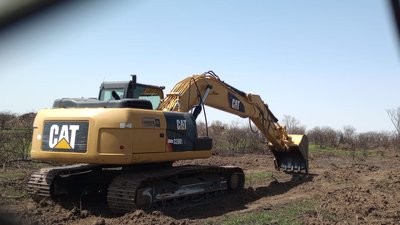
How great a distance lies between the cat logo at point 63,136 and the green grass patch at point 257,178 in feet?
18.7

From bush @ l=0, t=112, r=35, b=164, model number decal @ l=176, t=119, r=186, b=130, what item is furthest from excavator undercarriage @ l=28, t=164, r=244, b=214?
bush @ l=0, t=112, r=35, b=164

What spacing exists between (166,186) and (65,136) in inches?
79.6

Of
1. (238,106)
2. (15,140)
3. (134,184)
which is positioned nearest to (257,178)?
(238,106)

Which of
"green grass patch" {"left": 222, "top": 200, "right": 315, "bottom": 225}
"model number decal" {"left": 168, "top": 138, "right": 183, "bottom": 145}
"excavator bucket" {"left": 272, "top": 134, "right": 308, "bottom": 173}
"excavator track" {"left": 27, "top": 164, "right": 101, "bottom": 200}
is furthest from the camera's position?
"excavator bucket" {"left": 272, "top": 134, "right": 308, "bottom": 173}

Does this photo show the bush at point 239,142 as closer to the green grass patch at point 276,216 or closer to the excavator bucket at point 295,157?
the excavator bucket at point 295,157

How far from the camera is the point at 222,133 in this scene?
1041 inches

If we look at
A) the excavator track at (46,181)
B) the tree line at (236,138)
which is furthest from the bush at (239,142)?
the excavator track at (46,181)

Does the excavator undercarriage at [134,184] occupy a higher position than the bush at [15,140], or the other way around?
the bush at [15,140]

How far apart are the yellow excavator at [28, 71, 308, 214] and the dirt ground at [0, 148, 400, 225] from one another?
34 cm

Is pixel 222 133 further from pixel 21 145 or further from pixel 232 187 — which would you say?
pixel 232 187

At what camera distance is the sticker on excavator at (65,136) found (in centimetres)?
855

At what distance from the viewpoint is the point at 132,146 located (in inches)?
332

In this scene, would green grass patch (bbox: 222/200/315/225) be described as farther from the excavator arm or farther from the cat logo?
the cat logo

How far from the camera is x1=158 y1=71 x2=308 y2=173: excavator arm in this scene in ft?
35.3
